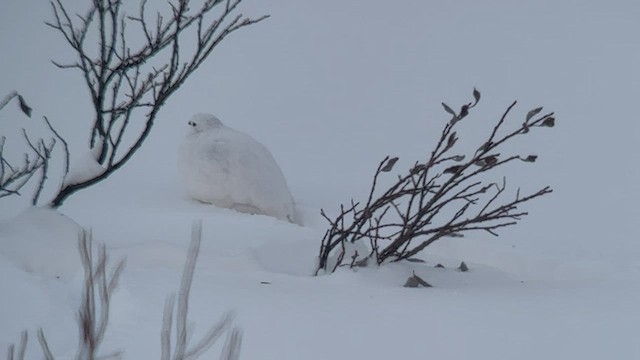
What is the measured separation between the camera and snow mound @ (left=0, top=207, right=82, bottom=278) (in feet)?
6.31

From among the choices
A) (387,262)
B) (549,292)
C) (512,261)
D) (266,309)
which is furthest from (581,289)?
(512,261)

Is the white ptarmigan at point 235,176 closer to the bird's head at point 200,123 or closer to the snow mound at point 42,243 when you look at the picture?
the bird's head at point 200,123

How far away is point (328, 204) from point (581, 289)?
2251mm

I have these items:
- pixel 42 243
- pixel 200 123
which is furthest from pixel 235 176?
pixel 42 243

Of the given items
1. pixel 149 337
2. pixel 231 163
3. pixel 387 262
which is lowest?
pixel 149 337

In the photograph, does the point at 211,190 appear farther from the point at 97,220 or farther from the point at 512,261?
the point at 512,261

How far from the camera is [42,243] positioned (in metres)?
2.02

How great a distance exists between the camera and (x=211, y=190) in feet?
12.7

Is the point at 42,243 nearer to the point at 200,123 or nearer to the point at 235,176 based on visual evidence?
the point at 235,176

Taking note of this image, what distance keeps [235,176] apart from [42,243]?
5.99 ft

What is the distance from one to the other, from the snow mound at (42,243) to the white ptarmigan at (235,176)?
168 centimetres

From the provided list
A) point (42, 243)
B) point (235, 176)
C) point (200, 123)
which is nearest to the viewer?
point (42, 243)

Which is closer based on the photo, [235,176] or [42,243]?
[42,243]

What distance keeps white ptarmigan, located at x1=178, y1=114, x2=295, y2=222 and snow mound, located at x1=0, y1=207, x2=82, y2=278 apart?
1683 mm
